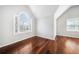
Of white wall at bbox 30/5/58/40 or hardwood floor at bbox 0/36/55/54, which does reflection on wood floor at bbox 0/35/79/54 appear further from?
white wall at bbox 30/5/58/40

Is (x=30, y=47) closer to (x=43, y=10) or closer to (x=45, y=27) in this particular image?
(x=45, y=27)

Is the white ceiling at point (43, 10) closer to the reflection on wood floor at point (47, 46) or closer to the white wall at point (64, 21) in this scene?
the white wall at point (64, 21)

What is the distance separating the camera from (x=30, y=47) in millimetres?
1854

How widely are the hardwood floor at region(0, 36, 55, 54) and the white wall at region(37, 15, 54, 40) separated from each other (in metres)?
0.10

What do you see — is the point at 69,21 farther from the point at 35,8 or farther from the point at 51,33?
the point at 35,8

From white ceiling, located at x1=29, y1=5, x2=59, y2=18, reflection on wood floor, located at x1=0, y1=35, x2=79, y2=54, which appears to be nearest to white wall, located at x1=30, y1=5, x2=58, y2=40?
white ceiling, located at x1=29, y1=5, x2=59, y2=18

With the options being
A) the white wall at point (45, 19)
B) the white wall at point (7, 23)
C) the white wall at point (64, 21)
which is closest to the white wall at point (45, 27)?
the white wall at point (45, 19)

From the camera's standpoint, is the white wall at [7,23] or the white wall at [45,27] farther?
the white wall at [45,27]

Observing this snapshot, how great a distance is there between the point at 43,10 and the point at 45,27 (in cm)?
32

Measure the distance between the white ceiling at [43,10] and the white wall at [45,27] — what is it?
8cm

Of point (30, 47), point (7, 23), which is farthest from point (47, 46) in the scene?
point (7, 23)

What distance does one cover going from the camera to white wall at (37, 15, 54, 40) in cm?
186

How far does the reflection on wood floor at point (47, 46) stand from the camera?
182 cm

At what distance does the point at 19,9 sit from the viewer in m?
1.80
